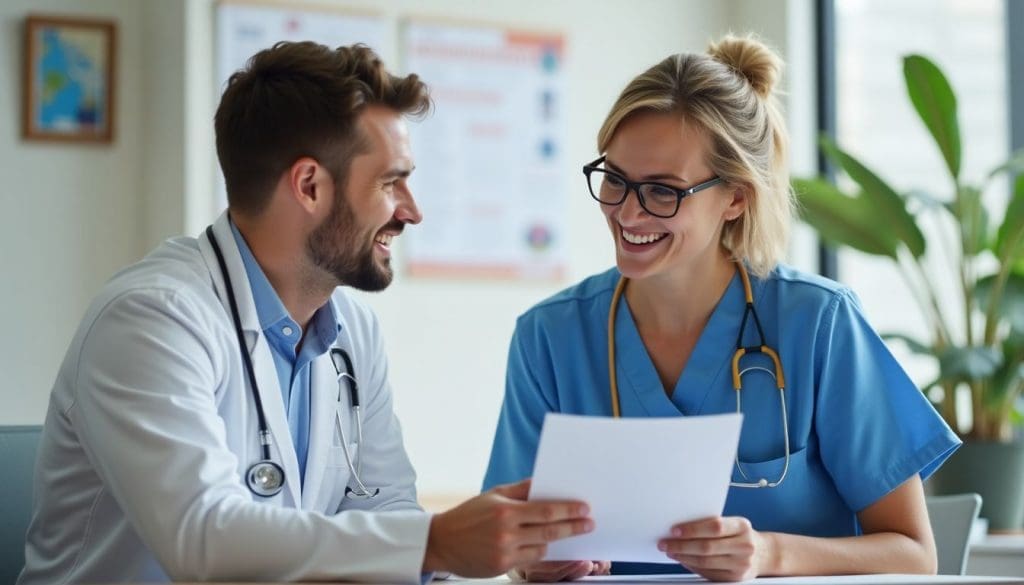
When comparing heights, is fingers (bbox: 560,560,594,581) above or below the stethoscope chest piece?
below

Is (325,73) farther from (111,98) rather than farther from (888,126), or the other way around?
(888,126)

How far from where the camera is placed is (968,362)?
9.99ft

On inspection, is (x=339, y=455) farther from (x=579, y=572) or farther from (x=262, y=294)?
(x=579, y=572)

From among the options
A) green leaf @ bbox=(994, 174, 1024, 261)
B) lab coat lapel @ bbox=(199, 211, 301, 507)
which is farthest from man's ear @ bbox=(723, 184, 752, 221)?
green leaf @ bbox=(994, 174, 1024, 261)

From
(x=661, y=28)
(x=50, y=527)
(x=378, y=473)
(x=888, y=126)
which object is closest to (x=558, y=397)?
(x=378, y=473)

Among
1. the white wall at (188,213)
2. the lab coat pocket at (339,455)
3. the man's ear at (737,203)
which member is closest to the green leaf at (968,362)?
the man's ear at (737,203)

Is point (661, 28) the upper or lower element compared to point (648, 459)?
upper

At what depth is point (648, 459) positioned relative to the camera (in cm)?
135

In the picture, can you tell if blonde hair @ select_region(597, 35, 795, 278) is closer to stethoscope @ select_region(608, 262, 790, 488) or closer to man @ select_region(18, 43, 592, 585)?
stethoscope @ select_region(608, 262, 790, 488)

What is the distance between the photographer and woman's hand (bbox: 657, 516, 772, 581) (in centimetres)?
146

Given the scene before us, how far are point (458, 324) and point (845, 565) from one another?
2345mm

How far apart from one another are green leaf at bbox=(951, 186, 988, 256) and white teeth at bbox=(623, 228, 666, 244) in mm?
1526

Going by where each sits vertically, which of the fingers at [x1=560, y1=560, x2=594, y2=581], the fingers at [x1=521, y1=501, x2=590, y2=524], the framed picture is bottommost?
the fingers at [x1=560, y1=560, x2=594, y2=581]

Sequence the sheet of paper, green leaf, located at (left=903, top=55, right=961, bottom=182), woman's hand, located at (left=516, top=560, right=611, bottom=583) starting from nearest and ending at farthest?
the sheet of paper
woman's hand, located at (left=516, top=560, right=611, bottom=583)
green leaf, located at (left=903, top=55, right=961, bottom=182)
